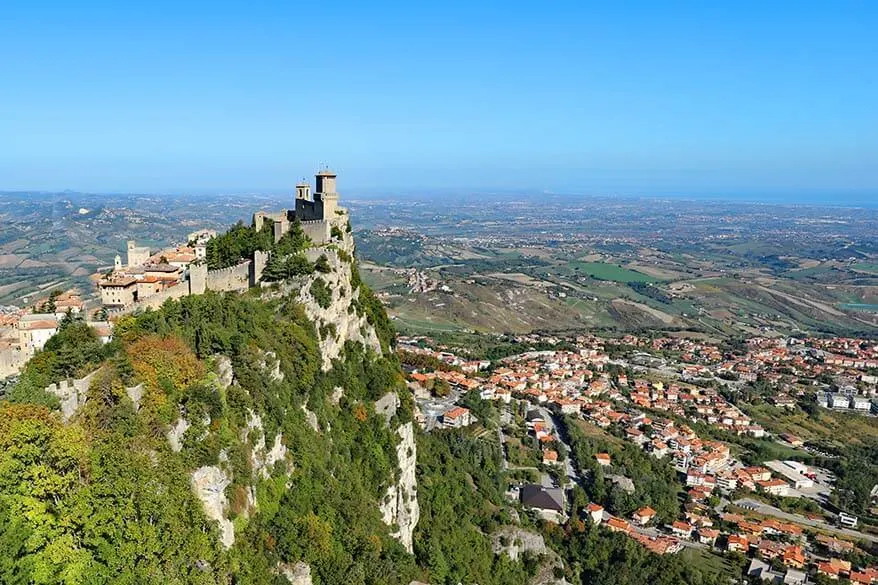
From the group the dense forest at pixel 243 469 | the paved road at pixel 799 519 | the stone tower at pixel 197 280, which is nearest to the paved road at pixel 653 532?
the dense forest at pixel 243 469

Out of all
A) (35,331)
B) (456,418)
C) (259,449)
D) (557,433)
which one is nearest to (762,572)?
(557,433)

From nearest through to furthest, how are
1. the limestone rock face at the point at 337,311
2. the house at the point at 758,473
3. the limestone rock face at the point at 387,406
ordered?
the limestone rock face at the point at 337,311
the limestone rock face at the point at 387,406
the house at the point at 758,473

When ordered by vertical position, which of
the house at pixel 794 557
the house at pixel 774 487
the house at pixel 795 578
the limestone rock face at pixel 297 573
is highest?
the limestone rock face at pixel 297 573

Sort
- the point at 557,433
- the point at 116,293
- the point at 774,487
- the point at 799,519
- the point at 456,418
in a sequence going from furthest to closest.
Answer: the point at 557,433, the point at 774,487, the point at 456,418, the point at 799,519, the point at 116,293

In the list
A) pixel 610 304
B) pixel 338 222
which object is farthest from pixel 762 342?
pixel 338 222

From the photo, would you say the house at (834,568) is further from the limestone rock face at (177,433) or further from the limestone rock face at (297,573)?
the limestone rock face at (177,433)

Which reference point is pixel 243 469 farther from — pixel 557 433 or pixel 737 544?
pixel 557 433

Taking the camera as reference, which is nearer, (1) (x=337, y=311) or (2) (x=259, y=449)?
(2) (x=259, y=449)
